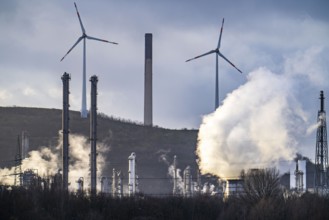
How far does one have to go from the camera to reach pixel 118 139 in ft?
454

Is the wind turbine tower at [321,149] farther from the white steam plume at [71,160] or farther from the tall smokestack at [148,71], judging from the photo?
the tall smokestack at [148,71]

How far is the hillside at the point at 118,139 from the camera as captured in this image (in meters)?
119

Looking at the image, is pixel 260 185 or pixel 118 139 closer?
pixel 260 185

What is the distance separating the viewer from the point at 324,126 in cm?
7444

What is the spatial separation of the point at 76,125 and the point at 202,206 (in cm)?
7476

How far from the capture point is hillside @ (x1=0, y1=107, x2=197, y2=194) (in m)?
119

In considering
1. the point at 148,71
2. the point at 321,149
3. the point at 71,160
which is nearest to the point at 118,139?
the point at 148,71

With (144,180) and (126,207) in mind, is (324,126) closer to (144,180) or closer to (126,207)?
(126,207)

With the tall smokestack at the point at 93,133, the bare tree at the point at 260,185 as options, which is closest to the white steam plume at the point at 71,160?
the tall smokestack at the point at 93,133

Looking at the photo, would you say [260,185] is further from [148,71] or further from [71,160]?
[148,71]

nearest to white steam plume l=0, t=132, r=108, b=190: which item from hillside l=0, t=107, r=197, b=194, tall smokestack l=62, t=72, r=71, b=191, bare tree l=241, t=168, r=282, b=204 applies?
hillside l=0, t=107, r=197, b=194

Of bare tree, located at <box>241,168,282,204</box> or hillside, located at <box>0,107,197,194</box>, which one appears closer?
bare tree, located at <box>241,168,282,204</box>

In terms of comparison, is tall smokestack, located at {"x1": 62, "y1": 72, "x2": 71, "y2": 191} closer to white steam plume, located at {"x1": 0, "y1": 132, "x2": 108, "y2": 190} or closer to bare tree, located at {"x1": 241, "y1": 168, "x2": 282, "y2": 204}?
bare tree, located at {"x1": 241, "y1": 168, "x2": 282, "y2": 204}

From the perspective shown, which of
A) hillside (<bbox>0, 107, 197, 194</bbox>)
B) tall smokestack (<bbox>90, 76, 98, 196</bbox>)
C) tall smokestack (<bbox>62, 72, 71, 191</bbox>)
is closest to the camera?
tall smokestack (<bbox>62, 72, 71, 191</bbox>)
